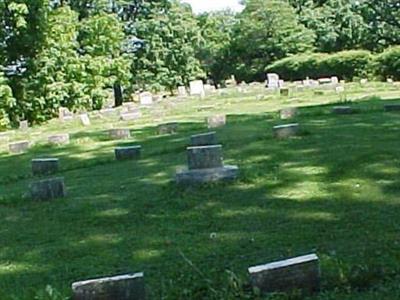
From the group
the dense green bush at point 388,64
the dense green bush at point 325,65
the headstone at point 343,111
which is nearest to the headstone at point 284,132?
the headstone at point 343,111

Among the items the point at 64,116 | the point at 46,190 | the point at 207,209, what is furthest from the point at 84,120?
the point at 207,209

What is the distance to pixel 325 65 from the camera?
43.1 m

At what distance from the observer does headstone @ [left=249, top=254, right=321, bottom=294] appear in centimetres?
415

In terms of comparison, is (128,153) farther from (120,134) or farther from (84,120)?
(84,120)

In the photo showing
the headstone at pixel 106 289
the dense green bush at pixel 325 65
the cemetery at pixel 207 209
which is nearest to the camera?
the headstone at pixel 106 289

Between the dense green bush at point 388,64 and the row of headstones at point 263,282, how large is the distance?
111 ft

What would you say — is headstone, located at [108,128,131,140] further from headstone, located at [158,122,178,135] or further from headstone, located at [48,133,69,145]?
headstone, located at [48,133,69,145]

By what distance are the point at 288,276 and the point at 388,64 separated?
35765 mm

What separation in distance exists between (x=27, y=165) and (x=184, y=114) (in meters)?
9.04

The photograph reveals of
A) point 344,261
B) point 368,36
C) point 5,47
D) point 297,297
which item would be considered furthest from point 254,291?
point 368,36

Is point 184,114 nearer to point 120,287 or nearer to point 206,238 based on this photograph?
point 206,238

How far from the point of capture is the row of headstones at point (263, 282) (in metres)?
4.09

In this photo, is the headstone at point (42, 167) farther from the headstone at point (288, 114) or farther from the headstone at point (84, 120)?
the headstone at point (84, 120)

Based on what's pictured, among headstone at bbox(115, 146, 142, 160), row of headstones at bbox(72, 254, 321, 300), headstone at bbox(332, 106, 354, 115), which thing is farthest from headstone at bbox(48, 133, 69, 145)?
row of headstones at bbox(72, 254, 321, 300)
